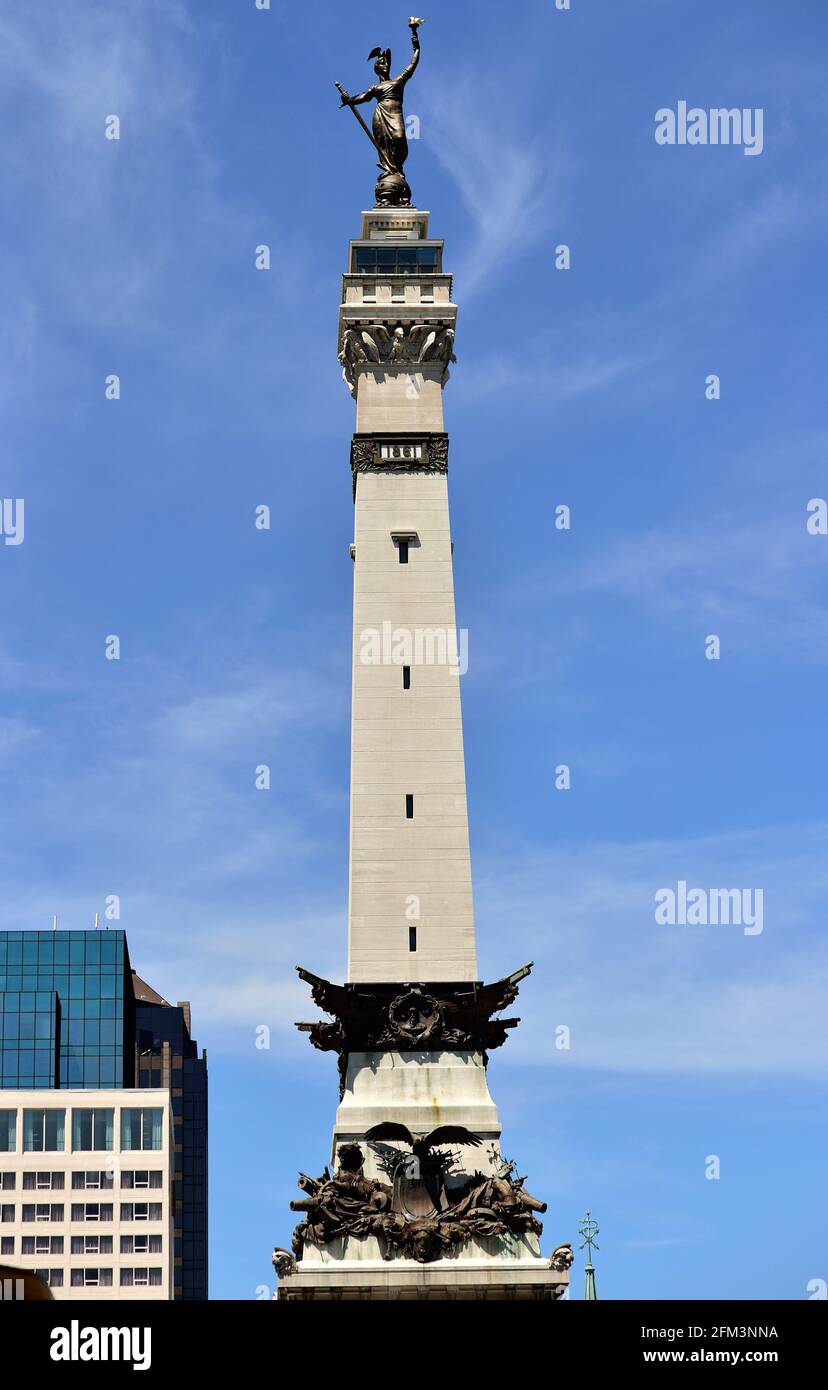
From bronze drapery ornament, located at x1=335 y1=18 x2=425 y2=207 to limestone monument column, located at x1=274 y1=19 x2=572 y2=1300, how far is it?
1.58 ft

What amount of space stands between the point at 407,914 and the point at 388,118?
4044 centimetres

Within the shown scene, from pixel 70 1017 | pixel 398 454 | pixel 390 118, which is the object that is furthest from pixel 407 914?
pixel 70 1017

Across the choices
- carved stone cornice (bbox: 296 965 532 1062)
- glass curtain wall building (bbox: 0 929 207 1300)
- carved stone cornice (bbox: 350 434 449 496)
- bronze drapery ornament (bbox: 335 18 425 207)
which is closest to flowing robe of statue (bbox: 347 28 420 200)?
bronze drapery ornament (bbox: 335 18 425 207)

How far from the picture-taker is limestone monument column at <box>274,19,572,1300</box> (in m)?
82.1

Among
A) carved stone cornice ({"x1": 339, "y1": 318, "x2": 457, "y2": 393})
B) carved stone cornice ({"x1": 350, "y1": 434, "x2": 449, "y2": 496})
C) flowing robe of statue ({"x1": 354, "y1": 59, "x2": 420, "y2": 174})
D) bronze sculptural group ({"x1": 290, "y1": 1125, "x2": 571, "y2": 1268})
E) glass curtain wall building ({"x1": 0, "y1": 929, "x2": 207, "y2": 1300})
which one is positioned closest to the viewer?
bronze sculptural group ({"x1": 290, "y1": 1125, "x2": 571, "y2": 1268})

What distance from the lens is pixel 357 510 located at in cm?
9581

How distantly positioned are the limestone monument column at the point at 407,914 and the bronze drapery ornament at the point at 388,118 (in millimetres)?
483

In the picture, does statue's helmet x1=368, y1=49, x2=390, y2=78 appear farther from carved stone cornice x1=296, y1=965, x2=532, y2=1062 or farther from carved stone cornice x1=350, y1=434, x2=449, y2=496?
carved stone cornice x1=296, y1=965, x2=532, y2=1062

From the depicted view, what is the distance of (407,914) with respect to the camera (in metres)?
88.4

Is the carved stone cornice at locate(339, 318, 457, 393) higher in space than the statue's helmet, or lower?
lower

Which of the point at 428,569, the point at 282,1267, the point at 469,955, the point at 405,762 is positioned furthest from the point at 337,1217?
the point at 428,569

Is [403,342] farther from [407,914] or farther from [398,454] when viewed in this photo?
[407,914]
